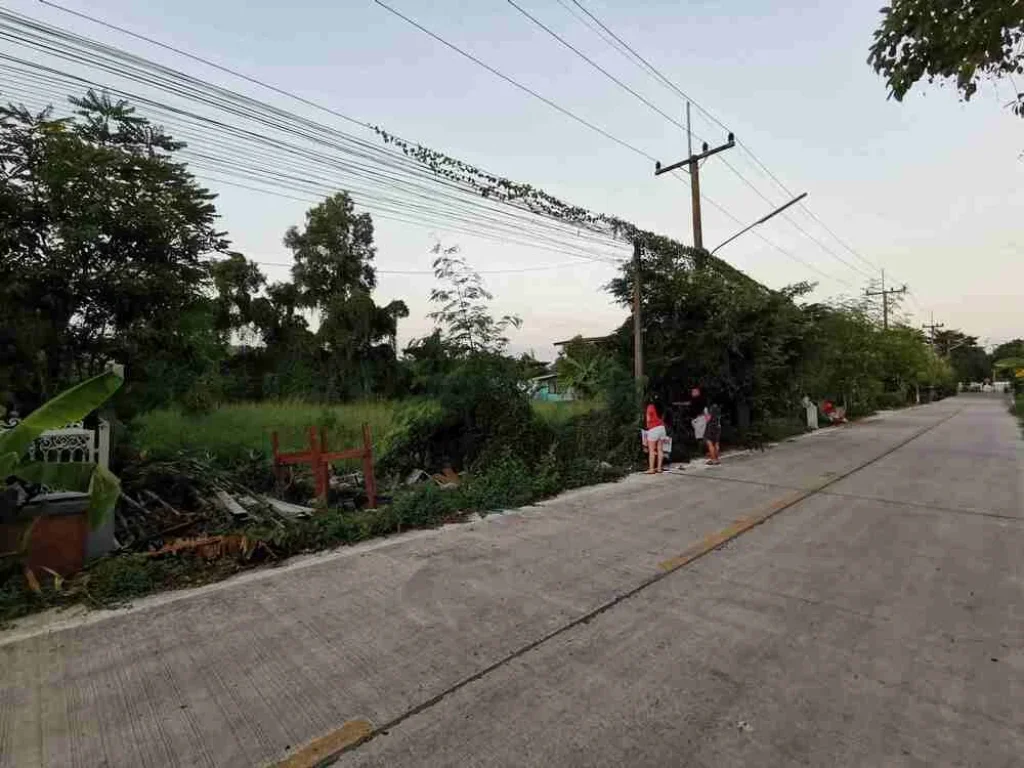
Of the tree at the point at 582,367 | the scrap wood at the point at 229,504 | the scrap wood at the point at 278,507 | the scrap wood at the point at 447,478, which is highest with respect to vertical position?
the tree at the point at 582,367

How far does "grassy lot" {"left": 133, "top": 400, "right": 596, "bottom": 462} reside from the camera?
819cm

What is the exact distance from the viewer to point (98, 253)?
20.2 feet

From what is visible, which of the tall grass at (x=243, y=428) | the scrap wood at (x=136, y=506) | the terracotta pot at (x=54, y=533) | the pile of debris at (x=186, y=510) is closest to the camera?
the terracotta pot at (x=54, y=533)

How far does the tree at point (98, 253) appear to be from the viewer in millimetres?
5734

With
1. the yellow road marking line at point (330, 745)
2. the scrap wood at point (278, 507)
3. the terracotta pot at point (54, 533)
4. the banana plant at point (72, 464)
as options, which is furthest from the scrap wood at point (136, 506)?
the yellow road marking line at point (330, 745)

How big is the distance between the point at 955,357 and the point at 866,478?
105 meters

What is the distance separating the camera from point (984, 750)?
86.7 inches

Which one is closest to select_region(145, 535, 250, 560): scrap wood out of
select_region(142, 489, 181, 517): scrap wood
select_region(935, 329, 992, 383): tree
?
select_region(142, 489, 181, 517): scrap wood

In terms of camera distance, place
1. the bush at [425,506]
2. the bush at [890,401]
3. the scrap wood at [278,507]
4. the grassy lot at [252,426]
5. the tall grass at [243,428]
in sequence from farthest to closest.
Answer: the bush at [890,401]
the grassy lot at [252,426]
the tall grass at [243,428]
the scrap wood at [278,507]
the bush at [425,506]

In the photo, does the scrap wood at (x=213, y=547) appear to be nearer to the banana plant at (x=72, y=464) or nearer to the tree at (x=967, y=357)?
the banana plant at (x=72, y=464)

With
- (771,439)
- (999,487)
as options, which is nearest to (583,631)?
(999,487)

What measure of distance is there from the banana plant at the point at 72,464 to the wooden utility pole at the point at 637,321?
8959 mm

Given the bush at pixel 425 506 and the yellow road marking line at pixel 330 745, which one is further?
the bush at pixel 425 506

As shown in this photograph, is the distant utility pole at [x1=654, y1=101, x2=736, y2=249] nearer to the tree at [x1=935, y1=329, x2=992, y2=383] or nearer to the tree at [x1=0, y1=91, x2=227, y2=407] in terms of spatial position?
the tree at [x1=0, y1=91, x2=227, y2=407]
